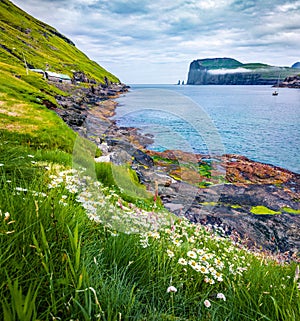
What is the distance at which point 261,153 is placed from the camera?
3634 centimetres

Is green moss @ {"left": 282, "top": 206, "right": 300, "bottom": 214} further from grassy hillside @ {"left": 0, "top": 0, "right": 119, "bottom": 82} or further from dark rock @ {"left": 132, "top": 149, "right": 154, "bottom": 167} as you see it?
grassy hillside @ {"left": 0, "top": 0, "right": 119, "bottom": 82}

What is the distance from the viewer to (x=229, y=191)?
21.9 metres

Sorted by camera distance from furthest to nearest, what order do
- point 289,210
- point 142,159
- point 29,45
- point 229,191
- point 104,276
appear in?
point 29,45, point 142,159, point 229,191, point 289,210, point 104,276

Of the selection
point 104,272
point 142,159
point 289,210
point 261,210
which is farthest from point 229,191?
point 104,272

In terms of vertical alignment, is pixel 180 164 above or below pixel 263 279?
below

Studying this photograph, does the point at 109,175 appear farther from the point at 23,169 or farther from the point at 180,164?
the point at 180,164

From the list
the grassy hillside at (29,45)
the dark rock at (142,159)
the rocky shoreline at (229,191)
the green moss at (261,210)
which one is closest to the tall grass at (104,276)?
the rocky shoreline at (229,191)

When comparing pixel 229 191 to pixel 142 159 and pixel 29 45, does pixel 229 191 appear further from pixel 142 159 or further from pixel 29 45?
pixel 29 45

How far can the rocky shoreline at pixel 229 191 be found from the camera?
584 inches

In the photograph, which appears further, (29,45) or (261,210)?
(29,45)

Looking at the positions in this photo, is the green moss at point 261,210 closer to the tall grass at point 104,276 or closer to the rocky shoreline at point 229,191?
the rocky shoreline at point 229,191

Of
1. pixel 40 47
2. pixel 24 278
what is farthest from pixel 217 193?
pixel 40 47

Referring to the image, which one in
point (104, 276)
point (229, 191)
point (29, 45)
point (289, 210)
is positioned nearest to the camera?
point (104, 276)

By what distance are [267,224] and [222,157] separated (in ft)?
57.0
